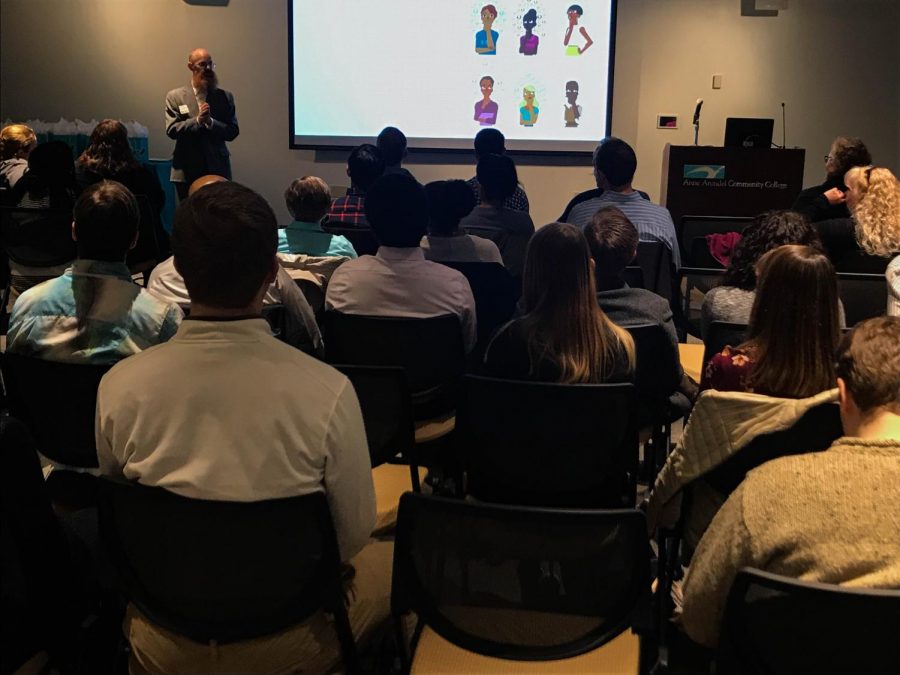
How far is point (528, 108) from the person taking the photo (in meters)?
7.07

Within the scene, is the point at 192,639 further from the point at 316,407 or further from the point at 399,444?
the point at 399,444

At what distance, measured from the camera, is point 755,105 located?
7.25 m

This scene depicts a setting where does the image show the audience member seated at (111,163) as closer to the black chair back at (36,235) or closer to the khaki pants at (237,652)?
the black chair back at (36,235)

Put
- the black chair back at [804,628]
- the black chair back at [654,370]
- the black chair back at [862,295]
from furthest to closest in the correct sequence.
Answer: the black chair back at [862,295] → the black chair back at [654,370] → the black chair back at [804,628]

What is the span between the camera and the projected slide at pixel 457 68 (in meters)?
6.92

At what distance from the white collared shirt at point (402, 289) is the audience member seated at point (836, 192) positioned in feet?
8.28

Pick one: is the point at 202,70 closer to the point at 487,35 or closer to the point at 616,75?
the point at 487,35

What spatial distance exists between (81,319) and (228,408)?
991mm

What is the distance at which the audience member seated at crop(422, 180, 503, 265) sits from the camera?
11.2ft

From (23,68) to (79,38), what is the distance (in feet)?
2.02

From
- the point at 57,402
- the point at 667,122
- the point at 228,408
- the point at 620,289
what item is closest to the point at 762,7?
the point at 667,122

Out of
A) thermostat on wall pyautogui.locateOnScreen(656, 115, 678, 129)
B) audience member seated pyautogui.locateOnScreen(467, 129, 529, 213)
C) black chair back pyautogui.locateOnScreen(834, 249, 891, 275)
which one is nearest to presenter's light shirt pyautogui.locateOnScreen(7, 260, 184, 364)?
black chair back pyautogui.locateOnScreen(834, 249, 891, 275)

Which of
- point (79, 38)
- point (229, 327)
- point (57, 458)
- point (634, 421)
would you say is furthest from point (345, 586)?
point (79, 38)

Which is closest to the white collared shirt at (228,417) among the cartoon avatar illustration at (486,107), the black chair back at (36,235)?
the black chair back at (36,235)
